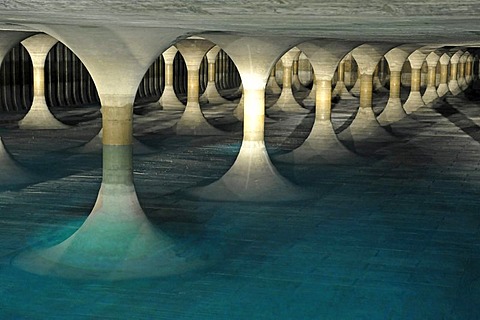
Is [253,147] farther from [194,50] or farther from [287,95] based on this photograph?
[287,95]

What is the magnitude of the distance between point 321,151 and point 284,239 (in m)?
11.1

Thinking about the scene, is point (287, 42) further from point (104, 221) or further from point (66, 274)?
point (66, 274)

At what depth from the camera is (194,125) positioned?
102ft

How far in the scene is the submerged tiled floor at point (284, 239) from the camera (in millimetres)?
10383

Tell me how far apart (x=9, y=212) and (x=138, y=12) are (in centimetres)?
817

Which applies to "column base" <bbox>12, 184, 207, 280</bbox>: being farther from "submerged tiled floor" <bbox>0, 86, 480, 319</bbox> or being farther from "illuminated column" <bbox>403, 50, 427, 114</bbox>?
"illuminated column" <bbox>403, 50, 427, 114</bbox>

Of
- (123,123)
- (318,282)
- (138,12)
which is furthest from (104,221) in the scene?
(138,12)

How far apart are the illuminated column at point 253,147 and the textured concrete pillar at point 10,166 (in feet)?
14.2

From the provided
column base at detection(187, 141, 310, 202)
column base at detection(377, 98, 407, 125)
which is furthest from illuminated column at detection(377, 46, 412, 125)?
column base at detection(187, 141, 310, 202)

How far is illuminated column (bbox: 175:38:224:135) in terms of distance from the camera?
3027 cm

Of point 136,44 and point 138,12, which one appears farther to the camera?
point 136,44

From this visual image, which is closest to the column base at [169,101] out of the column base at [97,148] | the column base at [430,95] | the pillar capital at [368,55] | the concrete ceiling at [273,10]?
the pillar capital at [368,55]

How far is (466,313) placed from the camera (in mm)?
10133

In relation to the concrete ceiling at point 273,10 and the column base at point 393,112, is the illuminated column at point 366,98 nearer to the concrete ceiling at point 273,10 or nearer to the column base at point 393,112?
the column base at point 393,112
